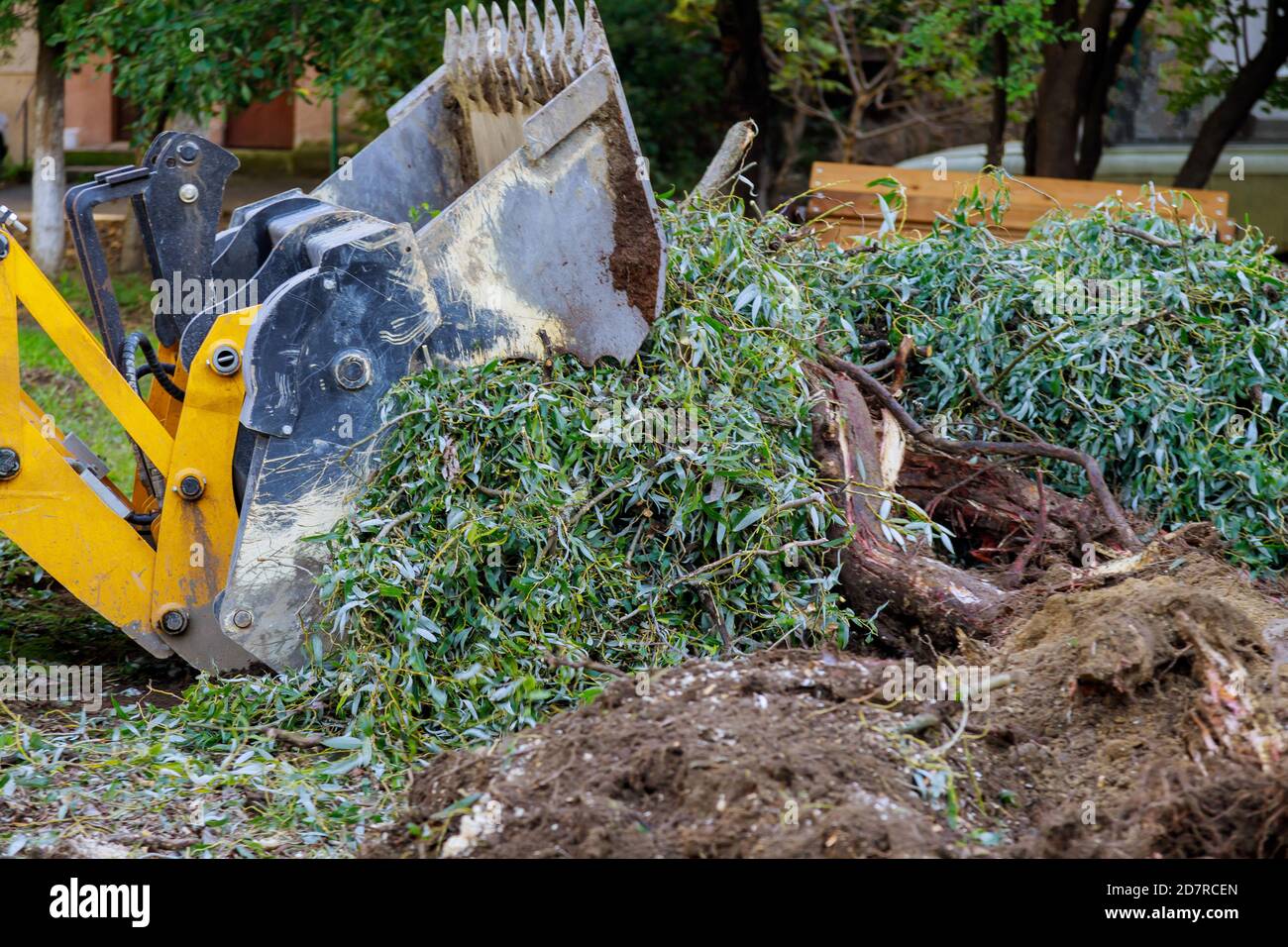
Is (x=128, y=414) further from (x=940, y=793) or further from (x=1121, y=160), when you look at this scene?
(x=1121, y=160)

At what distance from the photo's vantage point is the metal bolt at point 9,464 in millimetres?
3898

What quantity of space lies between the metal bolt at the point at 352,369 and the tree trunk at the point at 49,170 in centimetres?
808

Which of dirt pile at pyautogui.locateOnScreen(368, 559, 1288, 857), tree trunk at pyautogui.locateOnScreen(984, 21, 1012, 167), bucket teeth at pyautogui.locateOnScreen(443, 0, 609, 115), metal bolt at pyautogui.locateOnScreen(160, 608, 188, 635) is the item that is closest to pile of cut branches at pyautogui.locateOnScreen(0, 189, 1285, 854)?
metal bolt at pyautogui.locateOnScreen(160, 608, 188, 635)

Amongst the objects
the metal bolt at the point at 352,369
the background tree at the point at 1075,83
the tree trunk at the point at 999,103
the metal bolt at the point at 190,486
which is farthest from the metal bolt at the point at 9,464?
the tree trunk at the point at 999,103

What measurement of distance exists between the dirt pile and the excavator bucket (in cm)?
101

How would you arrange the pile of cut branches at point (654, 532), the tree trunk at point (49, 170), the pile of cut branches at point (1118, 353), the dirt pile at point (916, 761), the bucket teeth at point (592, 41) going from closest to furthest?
the dirt pile at point (916, 761) → the pile of cut branches at point (654, 532) → the bucket teeth at point (592, 41) → the pile of cut branches at point (1118, 353) → the tree trunk at point (49, 170)

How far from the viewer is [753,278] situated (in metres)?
4.79

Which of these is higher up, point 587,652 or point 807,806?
point 807,806

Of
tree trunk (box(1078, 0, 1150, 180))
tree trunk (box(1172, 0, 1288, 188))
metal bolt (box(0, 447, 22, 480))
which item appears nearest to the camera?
metal bolt (box(0, 447, 22, 480))

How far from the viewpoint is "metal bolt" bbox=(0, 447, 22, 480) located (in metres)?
3.90

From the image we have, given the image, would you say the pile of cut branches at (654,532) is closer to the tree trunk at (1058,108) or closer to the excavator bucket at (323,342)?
the excavator bucket at (323,342)

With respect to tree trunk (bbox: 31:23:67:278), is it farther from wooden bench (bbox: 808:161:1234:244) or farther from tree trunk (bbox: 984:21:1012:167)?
tree trunk (bbox: 984:21:1012:167)
